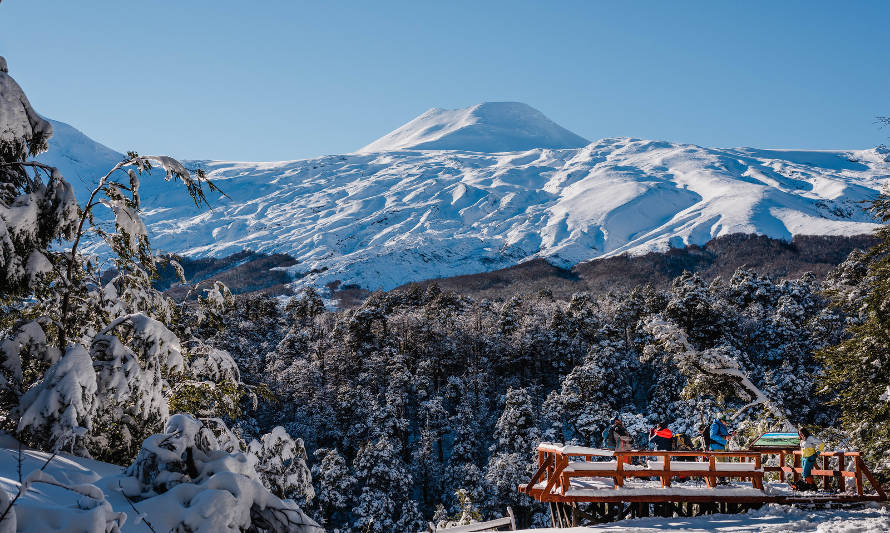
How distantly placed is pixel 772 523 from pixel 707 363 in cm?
977

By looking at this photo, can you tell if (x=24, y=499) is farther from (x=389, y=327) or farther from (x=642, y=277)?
(x=642, y=277)

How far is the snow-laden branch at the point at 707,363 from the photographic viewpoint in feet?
66.3

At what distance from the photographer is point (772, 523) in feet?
37.1

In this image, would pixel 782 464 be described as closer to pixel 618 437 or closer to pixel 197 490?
pixel 618 437

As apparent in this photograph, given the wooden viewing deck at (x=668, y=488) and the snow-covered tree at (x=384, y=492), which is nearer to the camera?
the wooden viewing deck at (x=668, y=488)

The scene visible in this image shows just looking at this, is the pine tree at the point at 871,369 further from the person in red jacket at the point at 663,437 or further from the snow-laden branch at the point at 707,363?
the person in red jacket at the point at 663,437

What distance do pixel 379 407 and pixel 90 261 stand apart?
42.0m

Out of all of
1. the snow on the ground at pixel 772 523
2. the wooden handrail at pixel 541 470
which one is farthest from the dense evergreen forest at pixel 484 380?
the snow on the ground at pixel 772 523

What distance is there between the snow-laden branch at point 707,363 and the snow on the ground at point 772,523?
8063mm

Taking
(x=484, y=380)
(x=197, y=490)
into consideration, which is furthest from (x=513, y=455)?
(x=197, y=490)

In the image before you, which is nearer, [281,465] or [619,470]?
[281,465]

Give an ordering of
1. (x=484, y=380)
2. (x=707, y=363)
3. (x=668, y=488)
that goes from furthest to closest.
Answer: (x=484, y=380), (x=707, y=363), (x=668, y=488)

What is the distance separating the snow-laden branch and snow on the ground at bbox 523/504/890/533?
806 centimetres

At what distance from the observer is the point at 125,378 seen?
29.0 ft
